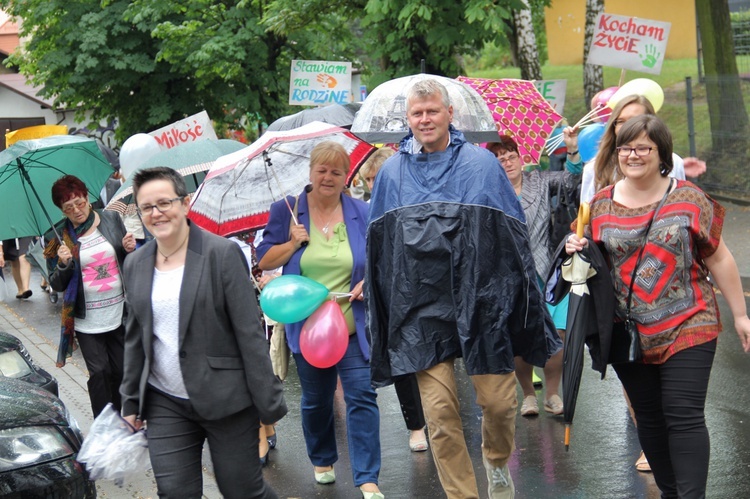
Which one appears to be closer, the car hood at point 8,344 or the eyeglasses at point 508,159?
the car hood at point 8,344

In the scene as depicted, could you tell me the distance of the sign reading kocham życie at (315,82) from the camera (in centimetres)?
1669

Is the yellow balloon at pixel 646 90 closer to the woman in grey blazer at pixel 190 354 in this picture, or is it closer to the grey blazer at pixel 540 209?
the grey blazer at pixel 540 209

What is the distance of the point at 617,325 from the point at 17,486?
2.84 meters

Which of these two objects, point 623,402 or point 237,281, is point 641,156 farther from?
point 623,402

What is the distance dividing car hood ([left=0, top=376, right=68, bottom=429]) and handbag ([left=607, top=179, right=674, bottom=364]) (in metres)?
2.79

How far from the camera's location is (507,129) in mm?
7934

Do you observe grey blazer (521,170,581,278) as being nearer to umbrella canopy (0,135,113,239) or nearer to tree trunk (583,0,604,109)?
umbrella canopy (0,135,113,239)

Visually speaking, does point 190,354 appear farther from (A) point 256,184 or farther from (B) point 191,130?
(B) point 191,130

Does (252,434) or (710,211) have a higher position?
(710,211)

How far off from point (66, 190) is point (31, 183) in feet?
2.49

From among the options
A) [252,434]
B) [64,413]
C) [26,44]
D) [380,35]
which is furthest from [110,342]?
[26,44]

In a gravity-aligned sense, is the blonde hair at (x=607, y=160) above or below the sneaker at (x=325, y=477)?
above

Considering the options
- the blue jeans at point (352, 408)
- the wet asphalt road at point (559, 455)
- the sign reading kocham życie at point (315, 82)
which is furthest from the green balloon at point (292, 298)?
the sign reading kocham życie at point (315, 82)

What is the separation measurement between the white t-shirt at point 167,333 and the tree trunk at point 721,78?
14.7 metres
